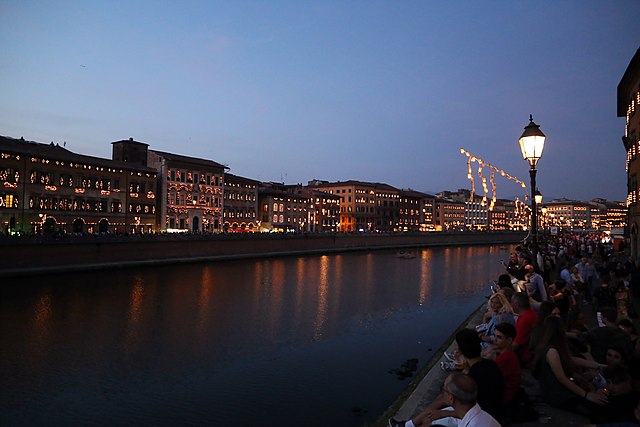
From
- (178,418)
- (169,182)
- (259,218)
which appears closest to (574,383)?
(178,418)

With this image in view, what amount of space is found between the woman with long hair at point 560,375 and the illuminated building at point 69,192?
191ft

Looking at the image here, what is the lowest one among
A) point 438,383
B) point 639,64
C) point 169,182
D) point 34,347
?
point 34,347

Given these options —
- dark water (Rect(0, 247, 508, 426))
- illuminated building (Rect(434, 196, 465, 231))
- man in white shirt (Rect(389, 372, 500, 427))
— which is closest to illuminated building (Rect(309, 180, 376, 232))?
illuminated building (Rect(434, 196, 465, 231))

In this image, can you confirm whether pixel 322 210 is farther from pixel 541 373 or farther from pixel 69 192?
pixel 541 373

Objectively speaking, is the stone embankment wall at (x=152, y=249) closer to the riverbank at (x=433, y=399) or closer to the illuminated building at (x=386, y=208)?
the riverbank at (x=433, y=399)

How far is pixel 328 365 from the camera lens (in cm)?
1633

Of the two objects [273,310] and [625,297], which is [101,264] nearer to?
[273,310]

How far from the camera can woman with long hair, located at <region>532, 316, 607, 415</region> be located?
659 centimetres

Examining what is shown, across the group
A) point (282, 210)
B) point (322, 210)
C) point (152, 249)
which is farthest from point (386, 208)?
point (152, 249)

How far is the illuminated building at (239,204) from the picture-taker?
86625 mm

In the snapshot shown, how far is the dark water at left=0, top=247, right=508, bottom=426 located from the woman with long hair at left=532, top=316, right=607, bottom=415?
5.89m

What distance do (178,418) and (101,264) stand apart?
121 ft

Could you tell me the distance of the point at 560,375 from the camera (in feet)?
21.7

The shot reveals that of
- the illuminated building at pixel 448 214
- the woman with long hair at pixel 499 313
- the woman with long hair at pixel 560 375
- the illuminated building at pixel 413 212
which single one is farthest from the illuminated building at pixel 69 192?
the illuminated building at pixel 448 214
